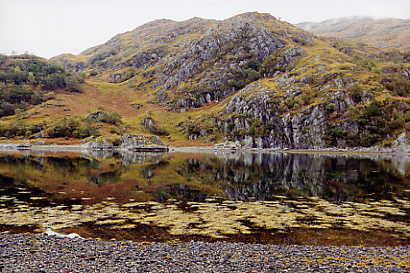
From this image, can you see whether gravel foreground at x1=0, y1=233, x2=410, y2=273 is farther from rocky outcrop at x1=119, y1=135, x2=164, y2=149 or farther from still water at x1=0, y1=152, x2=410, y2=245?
rocky outcrop at x1=119, y1=135, x2=164, y2=149

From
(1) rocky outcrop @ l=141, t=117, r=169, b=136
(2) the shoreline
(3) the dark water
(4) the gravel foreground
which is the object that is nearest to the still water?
(3) the dark water

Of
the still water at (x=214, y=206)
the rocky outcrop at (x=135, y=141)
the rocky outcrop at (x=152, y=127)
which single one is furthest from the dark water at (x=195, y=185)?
the rocky outcrop at (x=152, y=127)

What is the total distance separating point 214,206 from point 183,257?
18.1 meters

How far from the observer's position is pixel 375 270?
17.2 meters

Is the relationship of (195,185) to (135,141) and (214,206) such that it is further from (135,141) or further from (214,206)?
(135,141)

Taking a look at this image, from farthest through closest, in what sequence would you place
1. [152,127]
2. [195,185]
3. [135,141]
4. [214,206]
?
[152,127] < [135,141] < [195,185] < [214,206]

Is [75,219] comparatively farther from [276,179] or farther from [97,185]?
[276,179]

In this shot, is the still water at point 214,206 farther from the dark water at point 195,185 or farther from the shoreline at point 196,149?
the shoreline at point 196,149

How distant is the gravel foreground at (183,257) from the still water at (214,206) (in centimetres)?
316

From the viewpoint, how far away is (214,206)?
37.2 meters

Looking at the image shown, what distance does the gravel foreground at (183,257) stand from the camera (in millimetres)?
17266

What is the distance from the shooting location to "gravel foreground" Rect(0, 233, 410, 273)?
680 inches

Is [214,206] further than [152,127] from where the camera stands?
No

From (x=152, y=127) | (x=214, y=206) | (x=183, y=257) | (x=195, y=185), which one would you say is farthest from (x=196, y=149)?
(x=183, y=257)
